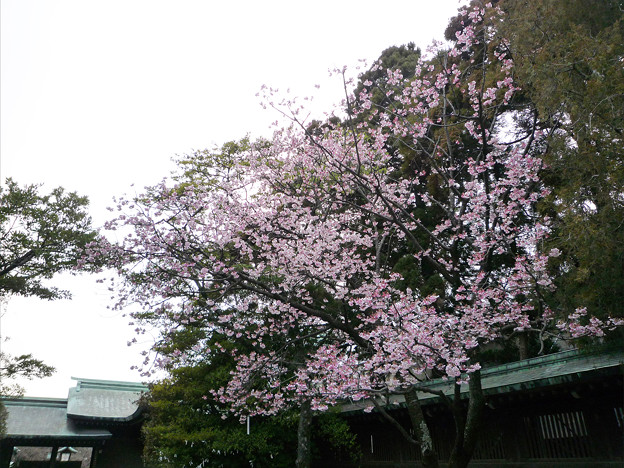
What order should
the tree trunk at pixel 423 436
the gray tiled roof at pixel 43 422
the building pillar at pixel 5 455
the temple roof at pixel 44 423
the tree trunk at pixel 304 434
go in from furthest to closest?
the gray tiled roof at pixel 43 422 < the temple roof at pixel 44 423 < the building pillar at pixel 5 455 < the tree trunk at pixel 304 434 < the tree trunk at pixel 423 436

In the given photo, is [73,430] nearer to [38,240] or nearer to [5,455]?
[5,455]

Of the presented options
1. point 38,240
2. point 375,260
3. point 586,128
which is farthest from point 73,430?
point 586,128

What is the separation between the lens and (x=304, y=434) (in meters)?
10.0

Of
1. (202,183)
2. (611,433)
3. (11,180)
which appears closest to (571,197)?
(611,433)

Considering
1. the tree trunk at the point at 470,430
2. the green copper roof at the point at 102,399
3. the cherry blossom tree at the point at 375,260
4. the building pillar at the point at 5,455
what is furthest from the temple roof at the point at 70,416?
the tree trunk at the point at 470,430

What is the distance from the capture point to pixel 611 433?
600 centimetres

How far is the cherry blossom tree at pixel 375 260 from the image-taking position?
664 cm

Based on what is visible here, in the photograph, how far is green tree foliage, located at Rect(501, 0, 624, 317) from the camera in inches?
188

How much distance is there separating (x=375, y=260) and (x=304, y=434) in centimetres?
440

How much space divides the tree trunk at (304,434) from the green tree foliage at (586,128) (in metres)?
6.19

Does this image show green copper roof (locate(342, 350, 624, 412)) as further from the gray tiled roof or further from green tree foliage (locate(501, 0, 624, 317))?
the gray tiled roof

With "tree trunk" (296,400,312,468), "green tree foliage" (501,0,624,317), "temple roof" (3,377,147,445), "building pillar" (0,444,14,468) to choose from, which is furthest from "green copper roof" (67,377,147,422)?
"green tree foliage" (501,0,624,317)

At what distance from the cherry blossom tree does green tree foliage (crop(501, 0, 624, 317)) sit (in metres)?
0.77

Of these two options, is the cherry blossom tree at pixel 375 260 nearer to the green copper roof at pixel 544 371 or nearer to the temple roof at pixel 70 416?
the green copper roof at pixel 544 371
